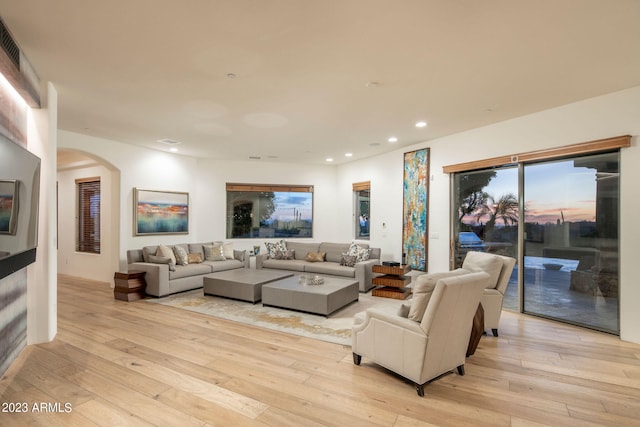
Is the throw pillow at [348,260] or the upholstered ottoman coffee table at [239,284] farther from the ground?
the throw pillow at [348,260]

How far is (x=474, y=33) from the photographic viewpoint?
8.58ft

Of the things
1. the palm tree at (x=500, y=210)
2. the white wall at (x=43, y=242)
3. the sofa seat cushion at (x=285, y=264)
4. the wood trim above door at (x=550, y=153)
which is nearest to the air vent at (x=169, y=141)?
the white wall at (x=43, y=242)

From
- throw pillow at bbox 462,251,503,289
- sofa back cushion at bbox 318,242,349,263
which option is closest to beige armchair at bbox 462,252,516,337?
throw pillow at bbox 462,251,503,289

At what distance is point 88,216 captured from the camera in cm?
738

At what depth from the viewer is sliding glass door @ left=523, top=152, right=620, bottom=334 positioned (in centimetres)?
404

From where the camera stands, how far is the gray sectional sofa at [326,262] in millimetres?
6320

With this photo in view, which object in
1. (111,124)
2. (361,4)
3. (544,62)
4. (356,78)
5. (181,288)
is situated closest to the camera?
(361,4)

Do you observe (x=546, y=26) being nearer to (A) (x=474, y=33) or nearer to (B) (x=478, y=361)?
(A) (x=474, y=33)

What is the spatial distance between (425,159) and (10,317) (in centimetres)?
620

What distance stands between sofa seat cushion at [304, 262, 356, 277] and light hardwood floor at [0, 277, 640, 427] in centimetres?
271

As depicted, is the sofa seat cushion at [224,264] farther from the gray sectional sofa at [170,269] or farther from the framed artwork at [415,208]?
the framed artwork at [415,208]

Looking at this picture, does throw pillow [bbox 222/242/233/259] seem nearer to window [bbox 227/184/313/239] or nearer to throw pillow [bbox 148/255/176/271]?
window [bbox 227/184/313/239]

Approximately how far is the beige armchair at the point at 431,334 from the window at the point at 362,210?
5039 mm

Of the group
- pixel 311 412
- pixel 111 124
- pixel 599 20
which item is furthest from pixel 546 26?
pixel 111 124
